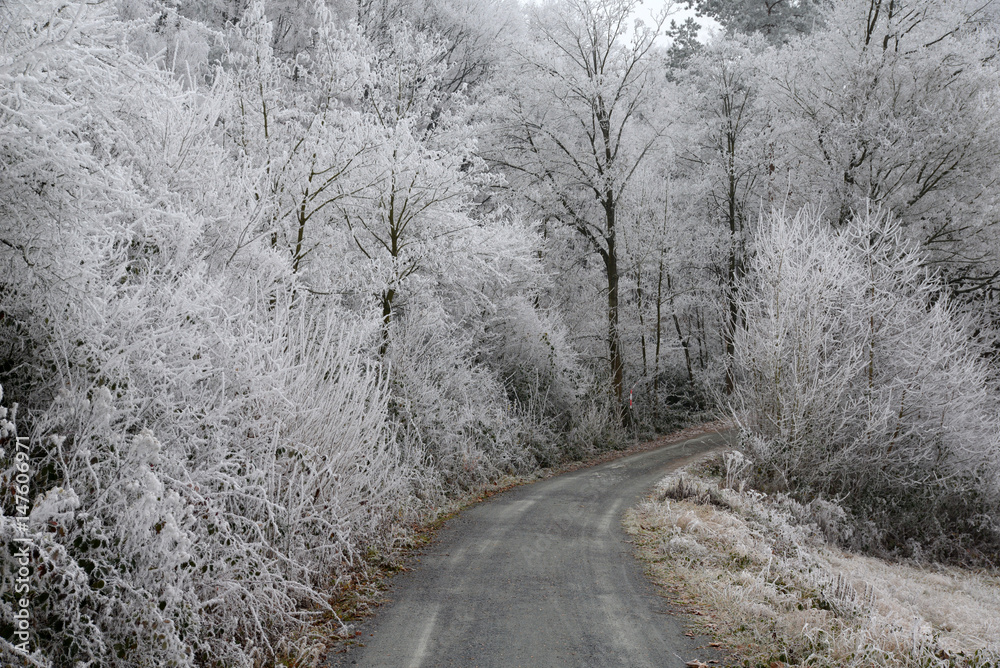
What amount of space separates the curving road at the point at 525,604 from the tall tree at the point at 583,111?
40.9 ft

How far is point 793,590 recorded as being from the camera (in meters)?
7.22

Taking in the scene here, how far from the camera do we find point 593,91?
809 inches

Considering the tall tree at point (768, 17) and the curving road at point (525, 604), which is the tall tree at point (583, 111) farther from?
the tall tree at point (768, 17)

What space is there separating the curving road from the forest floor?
1.68 feet

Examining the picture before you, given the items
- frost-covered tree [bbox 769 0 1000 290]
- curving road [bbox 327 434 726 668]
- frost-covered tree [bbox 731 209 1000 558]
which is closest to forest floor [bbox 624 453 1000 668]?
curving road [bbox 327 434 726 668]

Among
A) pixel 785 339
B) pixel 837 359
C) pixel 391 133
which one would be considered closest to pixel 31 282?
pixel 391 133

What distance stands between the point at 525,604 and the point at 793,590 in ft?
10.1

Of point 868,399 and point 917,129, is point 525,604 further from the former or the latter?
point 917,129

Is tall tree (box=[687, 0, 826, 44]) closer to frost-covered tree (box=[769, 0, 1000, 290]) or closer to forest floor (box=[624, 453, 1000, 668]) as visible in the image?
frost-covered tree (box=[769, 0, 1000, 290])

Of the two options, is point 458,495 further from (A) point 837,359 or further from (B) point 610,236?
(B) point 610,236

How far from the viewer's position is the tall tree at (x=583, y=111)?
21.0m

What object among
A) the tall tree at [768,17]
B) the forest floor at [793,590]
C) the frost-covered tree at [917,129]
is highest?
the tall tree at [768,17]

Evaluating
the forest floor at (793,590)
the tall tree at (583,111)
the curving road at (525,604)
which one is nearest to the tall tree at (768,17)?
the tall tree at (583,111)

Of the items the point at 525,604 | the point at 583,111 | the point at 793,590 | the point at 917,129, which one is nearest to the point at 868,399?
the point at 793,590
